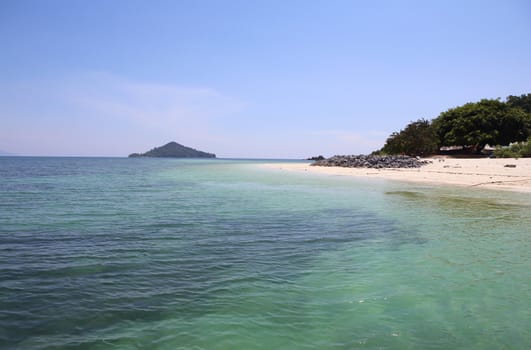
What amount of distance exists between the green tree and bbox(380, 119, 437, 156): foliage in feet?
9.33

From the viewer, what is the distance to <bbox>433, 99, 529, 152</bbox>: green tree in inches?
2190

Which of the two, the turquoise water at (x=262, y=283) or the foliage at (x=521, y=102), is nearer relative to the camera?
the turquoise water at (x=262, y=283)

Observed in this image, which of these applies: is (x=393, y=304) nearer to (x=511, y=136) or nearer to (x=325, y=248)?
(x=325, y=248)

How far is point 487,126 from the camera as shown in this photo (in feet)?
183

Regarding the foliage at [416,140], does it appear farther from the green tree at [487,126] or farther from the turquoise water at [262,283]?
the turquoise water at [262,283]

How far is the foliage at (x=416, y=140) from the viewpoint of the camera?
59.9m

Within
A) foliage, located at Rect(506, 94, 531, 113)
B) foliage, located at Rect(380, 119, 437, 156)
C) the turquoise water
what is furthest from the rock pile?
foliage, located at Rect(506, 94, 531, 113)

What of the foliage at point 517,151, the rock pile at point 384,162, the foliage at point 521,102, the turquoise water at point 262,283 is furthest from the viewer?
the foliage at point 521,102

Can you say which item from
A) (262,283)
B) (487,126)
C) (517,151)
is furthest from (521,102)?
(262,283)

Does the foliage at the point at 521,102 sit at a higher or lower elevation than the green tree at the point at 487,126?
higher

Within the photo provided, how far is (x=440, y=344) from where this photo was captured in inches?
159

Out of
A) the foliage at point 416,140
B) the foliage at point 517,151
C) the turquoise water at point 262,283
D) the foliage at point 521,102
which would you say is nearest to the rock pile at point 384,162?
the foliage at point 517,151

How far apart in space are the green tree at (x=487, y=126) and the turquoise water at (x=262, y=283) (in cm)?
5123

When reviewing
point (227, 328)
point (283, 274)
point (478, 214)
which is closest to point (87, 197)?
point (283, 274)
